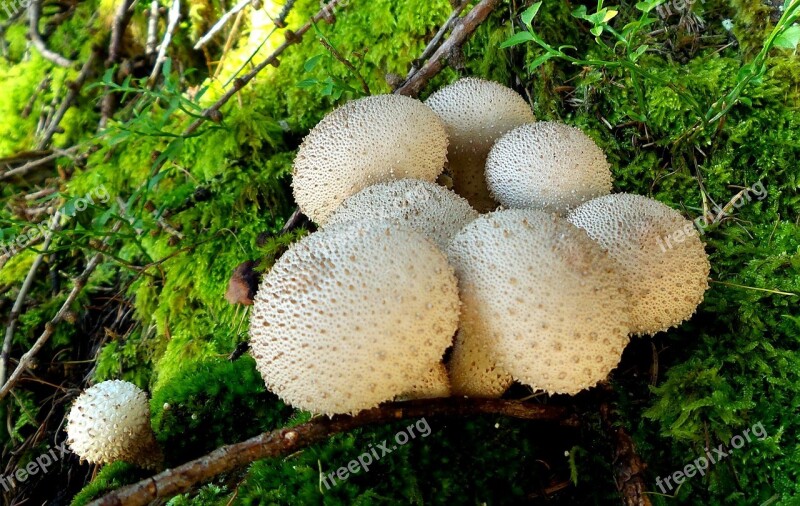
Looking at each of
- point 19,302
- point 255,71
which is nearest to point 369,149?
point 255,71

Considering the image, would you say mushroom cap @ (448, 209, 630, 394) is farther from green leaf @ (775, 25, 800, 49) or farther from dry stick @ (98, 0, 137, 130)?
dry stick @ (98, 0, 137, 130)

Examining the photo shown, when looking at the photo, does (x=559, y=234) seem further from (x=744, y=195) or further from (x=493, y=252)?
(x=744, y=195)

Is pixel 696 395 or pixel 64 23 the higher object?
pixel 64 23

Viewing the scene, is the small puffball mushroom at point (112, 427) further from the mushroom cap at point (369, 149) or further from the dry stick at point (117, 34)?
the dry stick at point (117, 34)

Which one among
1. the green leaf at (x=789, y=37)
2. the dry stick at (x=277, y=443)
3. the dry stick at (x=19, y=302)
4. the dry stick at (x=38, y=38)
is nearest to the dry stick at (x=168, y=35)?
the dry stick at (x=38, y=38)

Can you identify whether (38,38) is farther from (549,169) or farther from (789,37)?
(789,37)

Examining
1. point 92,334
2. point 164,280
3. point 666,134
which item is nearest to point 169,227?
point 164,280

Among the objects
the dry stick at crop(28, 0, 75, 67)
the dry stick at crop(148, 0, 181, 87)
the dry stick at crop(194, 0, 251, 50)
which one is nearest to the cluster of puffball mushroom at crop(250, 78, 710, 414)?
the dry stick at crop(194, 0, 251, 50)
